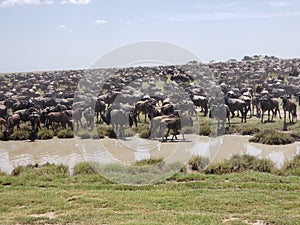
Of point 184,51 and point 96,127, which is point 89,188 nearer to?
point 184,51

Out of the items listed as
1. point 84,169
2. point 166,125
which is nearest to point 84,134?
point 166,125

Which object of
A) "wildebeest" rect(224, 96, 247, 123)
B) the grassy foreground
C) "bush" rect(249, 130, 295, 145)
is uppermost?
"wildebeest" rect(224, 96, 247, 123)

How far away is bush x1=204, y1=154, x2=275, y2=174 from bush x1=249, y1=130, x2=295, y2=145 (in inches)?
215

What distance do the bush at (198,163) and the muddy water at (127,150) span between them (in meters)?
1.07

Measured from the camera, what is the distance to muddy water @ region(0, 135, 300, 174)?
18.0m

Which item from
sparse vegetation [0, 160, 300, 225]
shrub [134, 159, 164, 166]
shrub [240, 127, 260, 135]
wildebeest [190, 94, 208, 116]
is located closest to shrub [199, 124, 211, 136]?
shrub [240, 127, 260, 135]

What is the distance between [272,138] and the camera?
20203 mm

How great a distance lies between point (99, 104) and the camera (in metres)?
29.2

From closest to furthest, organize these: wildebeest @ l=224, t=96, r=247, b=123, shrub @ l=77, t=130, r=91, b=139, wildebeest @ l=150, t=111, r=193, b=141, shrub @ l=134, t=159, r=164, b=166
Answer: shrub @ l=134, t=159, r=164, b=166 < wildebeest @ l=150, t=111, r=193, b=141 < shrub @ l=77, t=130, r=91, b=139 < wildebeest @ l=224, t=96, r=247, b=123

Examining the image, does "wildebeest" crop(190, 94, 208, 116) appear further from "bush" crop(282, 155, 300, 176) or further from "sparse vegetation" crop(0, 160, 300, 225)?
"sparse vegetation" crop(0, 160, 300, 225)

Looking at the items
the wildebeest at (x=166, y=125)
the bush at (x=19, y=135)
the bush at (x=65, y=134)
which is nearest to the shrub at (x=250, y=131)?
the wildebeest at (x=166, y=125)

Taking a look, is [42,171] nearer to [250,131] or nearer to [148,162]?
[148,162]

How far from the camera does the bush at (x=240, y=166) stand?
47.4ft

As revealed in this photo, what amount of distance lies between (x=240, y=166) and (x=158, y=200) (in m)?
5.04
